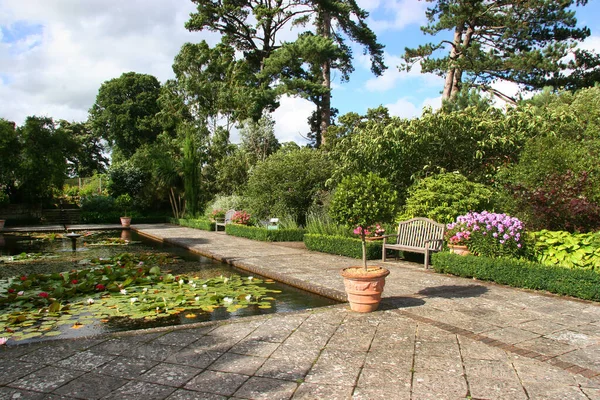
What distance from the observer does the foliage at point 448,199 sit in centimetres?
828

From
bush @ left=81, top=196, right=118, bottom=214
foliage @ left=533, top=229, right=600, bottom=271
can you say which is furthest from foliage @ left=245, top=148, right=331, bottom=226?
bush @ left=81, top=196, right=118, bottom=214

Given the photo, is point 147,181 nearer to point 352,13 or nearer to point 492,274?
point 352,13

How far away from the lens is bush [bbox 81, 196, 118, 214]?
22.2m

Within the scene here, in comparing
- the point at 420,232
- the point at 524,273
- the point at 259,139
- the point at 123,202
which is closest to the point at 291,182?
the point at 420,232

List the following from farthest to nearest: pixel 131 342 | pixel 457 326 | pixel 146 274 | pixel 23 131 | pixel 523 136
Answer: pixel 23 131, pixel 523 136, pixel 146 274, pixel 457 326, pixel 131 342

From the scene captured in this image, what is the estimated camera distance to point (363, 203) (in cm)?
483

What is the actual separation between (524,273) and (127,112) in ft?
107

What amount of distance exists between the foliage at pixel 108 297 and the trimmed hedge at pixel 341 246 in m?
2.72

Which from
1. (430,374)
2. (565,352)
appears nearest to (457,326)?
(565,352)

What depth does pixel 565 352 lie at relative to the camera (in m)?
3.35

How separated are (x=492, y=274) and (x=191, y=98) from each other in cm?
2264

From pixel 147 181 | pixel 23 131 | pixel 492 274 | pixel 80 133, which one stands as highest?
pixel 80 133

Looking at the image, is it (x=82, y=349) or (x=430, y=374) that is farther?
(x=82, y=349)

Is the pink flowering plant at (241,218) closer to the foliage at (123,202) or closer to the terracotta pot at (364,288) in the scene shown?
the terracotta pot at (364,288)
